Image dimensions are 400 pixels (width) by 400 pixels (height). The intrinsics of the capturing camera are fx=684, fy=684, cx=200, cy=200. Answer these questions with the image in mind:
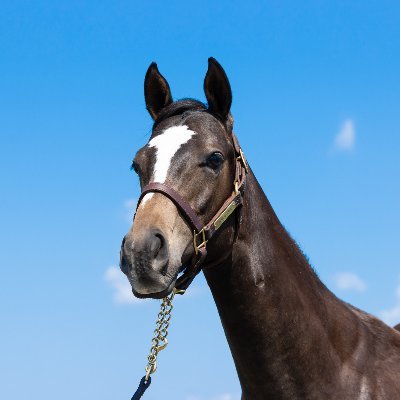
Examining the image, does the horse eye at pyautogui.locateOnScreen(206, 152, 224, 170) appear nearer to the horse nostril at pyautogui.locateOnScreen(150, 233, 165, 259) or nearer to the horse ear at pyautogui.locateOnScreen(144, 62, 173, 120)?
the horse nostril at pyautogui.locateOnScreen(150, 233, 165, 259)

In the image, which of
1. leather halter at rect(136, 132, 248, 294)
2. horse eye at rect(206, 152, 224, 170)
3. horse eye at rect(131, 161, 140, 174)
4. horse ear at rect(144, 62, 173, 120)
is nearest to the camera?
leather halter at rect(136, 132, 248, 294)

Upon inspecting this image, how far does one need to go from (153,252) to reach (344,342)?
7.19 feet

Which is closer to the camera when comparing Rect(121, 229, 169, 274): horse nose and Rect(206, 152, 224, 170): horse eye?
Rect(121, 229, 169, 274): horse nose

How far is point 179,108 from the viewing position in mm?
6098

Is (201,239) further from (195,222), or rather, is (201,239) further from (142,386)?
(142,386)

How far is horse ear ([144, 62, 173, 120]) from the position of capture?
6.48 metres

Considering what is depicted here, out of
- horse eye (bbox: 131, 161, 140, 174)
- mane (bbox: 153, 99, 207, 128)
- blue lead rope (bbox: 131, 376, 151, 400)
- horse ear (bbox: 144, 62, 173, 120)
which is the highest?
horse ear (bbox: 144, 62, 173, 120)

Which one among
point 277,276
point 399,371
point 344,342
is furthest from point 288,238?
point 399,371

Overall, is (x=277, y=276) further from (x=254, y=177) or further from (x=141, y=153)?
(x=141, y=153)

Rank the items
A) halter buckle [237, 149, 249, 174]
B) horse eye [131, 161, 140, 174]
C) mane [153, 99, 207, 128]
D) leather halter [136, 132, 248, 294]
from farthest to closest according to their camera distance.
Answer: mane [153, 99, 207, 128], halter buckle [237, 149, 249, 174], horse eye [131, 161, 140, 174], leather halter [136, 132, 248, 294]

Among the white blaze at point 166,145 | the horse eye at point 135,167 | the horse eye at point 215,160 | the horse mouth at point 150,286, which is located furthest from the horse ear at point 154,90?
the horse mouth at point 150,286

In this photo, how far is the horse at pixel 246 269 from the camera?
17.4ft

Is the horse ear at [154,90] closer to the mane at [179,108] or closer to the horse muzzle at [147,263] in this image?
the mane at [179,108]

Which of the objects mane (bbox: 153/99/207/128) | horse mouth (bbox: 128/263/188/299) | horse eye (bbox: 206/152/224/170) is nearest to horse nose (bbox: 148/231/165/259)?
horse mouth (bbox: 128/263/188/299)
